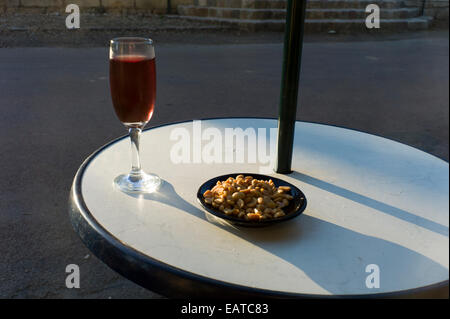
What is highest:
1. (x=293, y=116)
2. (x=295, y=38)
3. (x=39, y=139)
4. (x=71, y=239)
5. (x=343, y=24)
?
(x=343, y=24)

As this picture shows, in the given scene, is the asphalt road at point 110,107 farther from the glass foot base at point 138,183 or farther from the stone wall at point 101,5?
the stone wall at point 101,5

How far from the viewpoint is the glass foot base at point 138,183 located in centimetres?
76

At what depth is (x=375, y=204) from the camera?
0.74 meters

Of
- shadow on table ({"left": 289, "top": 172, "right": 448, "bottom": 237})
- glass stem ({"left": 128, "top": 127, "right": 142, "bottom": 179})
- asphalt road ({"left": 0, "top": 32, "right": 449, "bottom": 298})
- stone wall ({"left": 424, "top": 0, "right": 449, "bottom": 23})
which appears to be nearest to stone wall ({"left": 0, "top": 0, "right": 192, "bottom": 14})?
asphalt road ({"left": 0, "top": 32, "right": 449, "bottom": 298})

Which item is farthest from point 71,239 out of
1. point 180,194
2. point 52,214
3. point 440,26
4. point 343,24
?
point 440,26

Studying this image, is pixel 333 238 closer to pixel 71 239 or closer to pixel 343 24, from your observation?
pixel 71 239

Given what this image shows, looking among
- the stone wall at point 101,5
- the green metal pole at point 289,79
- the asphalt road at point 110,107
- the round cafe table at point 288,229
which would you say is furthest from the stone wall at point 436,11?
the green metal pole at point 289,79

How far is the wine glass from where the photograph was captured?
2.35 ft

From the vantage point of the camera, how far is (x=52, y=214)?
74.2 inches

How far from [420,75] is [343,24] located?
3006mm

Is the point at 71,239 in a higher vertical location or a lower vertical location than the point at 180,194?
lower

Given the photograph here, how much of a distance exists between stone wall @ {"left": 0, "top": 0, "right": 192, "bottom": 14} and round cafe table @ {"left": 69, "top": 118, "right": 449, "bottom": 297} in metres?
6.83

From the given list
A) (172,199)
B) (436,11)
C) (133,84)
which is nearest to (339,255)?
(172,199)

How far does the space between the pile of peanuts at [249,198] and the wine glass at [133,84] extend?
0.46 ft
